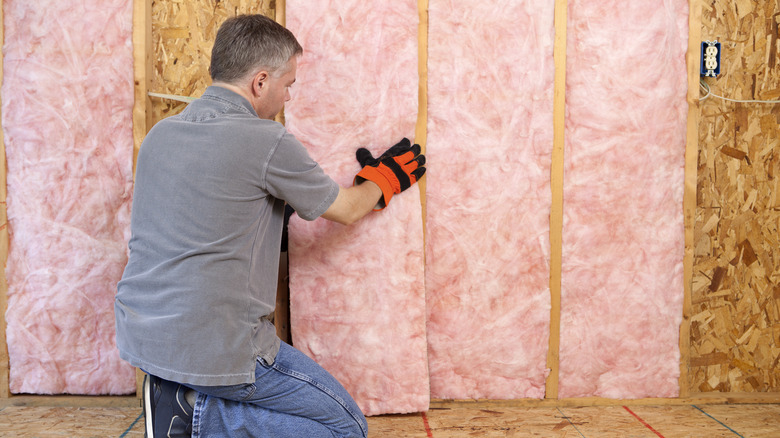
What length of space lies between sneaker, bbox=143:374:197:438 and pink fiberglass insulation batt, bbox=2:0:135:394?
99 centimetres

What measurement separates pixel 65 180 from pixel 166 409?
1.32 m

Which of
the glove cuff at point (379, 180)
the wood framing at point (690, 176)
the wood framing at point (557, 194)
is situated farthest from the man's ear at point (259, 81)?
the wood framing at point (690, 176)

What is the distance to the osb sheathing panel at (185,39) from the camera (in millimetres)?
2484

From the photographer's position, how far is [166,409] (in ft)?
5.45

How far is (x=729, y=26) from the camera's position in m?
2.56

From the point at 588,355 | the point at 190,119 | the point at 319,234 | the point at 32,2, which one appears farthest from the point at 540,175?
the point at 32,2

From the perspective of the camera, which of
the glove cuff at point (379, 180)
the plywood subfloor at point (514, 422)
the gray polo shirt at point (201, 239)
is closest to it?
the gray polo shirt at point (201, 239)

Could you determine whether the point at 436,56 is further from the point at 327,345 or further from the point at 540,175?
the point at 327,345

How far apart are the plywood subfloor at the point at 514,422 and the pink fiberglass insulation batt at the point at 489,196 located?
138mm

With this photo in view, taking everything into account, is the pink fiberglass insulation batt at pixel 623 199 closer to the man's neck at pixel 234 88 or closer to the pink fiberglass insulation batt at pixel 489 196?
the pink fiberglass insulation batt at pixel 489 196

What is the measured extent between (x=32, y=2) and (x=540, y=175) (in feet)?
7.70

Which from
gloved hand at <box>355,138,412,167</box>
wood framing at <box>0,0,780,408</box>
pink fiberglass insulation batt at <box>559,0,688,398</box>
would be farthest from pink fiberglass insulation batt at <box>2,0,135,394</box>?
pink fiberglass insulation batt at <box>559,0,688,398</box>

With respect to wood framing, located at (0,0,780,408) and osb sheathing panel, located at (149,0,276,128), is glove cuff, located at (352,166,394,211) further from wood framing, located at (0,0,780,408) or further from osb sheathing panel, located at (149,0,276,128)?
osb sheathing panel, located at (149,0,276,128)

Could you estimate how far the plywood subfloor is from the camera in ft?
7.39
